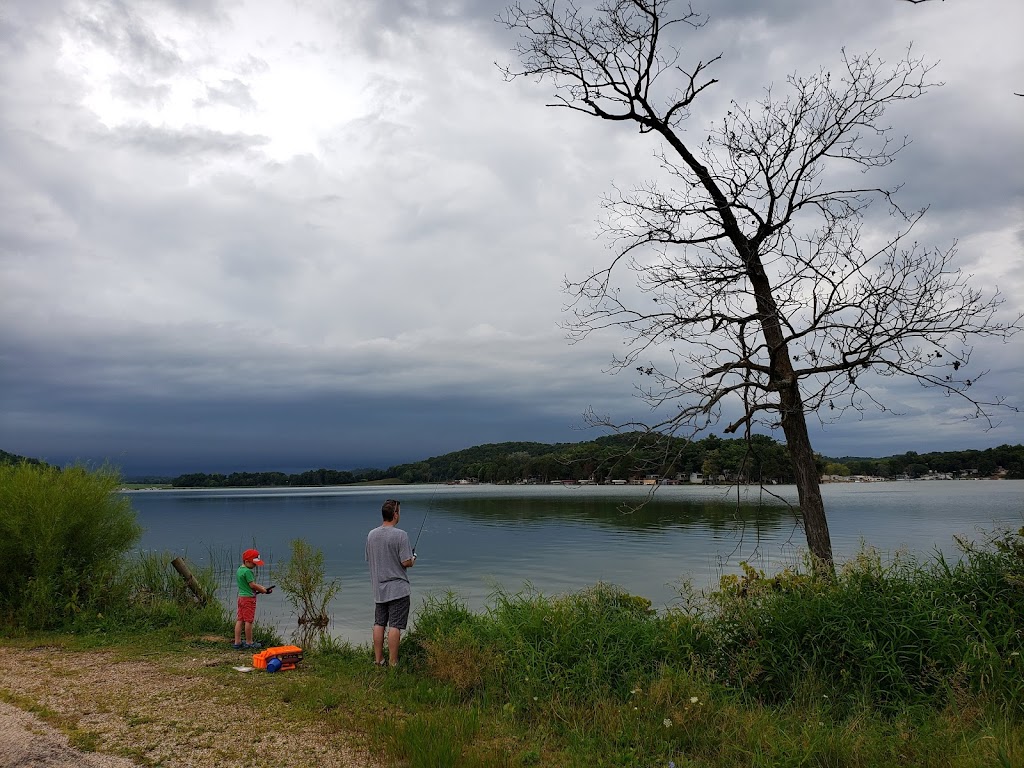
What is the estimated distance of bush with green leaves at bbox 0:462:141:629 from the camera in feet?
33.8

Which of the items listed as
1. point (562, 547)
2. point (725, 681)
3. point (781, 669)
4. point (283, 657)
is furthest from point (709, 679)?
point (562, 547)

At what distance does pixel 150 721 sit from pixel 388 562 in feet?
9.70

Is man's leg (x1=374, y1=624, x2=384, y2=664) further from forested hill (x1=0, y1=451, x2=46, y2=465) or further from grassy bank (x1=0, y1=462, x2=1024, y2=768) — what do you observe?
forested hill (x1=0, y1=451, x2=46, y2=465)

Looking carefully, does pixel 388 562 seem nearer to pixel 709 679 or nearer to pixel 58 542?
pixel 709 679

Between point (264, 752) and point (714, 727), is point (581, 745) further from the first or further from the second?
point (264, 752)

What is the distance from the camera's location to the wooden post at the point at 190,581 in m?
12.4

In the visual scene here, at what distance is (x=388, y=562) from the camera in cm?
814

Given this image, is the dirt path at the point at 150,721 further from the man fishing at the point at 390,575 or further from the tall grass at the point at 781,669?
the tall grass at the point at 781,669

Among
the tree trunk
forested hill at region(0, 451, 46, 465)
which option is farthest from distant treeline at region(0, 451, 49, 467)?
the tree trunk

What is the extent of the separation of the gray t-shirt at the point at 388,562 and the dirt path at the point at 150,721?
5.17 feet

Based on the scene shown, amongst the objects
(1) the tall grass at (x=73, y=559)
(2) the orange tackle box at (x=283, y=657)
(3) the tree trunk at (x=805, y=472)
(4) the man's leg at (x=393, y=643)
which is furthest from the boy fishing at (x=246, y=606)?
(3) the tree trunk at (x=805, y=472)

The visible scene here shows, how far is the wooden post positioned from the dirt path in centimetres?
411

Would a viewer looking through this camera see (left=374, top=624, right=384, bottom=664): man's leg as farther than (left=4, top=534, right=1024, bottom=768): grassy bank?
Yes

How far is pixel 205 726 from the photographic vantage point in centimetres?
585
